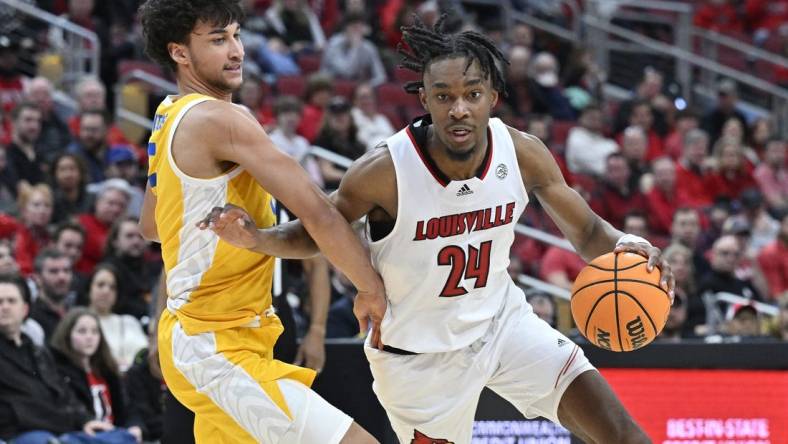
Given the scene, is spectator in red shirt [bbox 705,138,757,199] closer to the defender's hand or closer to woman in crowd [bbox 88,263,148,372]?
woman in crowd [bbox 88,263,148,372]

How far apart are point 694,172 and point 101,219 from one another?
6.33 meters

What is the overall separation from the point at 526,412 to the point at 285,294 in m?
1.55

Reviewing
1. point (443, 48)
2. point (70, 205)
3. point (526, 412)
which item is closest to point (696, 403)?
point (526, 412)

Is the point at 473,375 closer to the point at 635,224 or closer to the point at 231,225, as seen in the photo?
the point at 231,225

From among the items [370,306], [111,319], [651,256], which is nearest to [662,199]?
[111,319]

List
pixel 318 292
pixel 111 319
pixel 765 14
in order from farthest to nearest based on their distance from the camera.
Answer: pixel 765 14
pixel 111 319
pixel 318 292

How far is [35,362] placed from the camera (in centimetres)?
710

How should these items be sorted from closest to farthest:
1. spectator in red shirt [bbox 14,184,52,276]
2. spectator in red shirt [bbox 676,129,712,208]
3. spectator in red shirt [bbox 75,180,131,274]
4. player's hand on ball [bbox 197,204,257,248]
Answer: player's hand on ball [bbox 197,204,257,248] → spectator in red shirt [bbox 14,184,52,276] → spectator in red shirt [bbox 75,180,131,274] → spectator in red shirt [bbox 676,129,712,208]

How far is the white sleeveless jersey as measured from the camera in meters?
4.47

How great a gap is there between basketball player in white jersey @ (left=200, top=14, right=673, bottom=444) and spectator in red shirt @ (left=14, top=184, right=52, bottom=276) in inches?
192

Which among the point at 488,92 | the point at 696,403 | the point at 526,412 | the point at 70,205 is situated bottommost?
the point at 526,412

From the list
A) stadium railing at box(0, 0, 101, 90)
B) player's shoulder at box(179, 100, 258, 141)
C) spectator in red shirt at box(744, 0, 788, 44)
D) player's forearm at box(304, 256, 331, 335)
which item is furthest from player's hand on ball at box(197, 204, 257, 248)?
spectator in red shirt at box(744, 0, 788, 44)

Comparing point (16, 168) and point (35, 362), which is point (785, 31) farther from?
point (35, 362)

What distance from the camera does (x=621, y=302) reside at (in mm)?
4527
